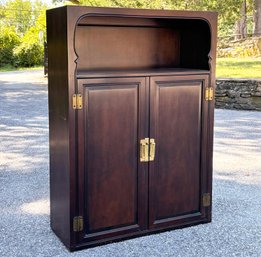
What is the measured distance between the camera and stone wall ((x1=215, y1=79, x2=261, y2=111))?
9.21 meters

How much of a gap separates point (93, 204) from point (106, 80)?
82 cm

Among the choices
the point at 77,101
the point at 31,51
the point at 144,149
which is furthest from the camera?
the point at 31,51

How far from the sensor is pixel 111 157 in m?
3.21

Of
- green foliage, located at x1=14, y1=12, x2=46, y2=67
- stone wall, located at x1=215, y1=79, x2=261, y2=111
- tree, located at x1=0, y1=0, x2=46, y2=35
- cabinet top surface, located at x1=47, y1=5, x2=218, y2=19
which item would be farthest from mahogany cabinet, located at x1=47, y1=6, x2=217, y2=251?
tree, located at x1=0, y1=0, x2=46, y2=35

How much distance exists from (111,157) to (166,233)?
2.40ft

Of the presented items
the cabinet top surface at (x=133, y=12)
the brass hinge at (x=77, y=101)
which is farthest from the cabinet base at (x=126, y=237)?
the cabinet top surface at (x=133, y=12)

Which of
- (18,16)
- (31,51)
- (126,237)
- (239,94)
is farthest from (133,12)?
(18,16)

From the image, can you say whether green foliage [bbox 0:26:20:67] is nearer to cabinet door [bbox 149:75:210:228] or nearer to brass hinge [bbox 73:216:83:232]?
cabinet door [bbox 149:75:210:228]

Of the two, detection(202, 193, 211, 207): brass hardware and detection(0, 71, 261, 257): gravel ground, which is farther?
detection(202, 193, 211, 207): brass hardware

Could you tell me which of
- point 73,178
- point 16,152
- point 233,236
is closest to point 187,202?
point 233,236

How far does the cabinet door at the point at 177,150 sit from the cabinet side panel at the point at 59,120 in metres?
0.59

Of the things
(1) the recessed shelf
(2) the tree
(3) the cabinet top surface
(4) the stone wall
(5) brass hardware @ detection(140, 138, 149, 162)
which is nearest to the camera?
(3) the cabinet top surface

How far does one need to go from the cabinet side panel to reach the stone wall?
6507 mm

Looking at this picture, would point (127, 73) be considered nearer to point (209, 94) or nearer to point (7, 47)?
point (209, 94)
